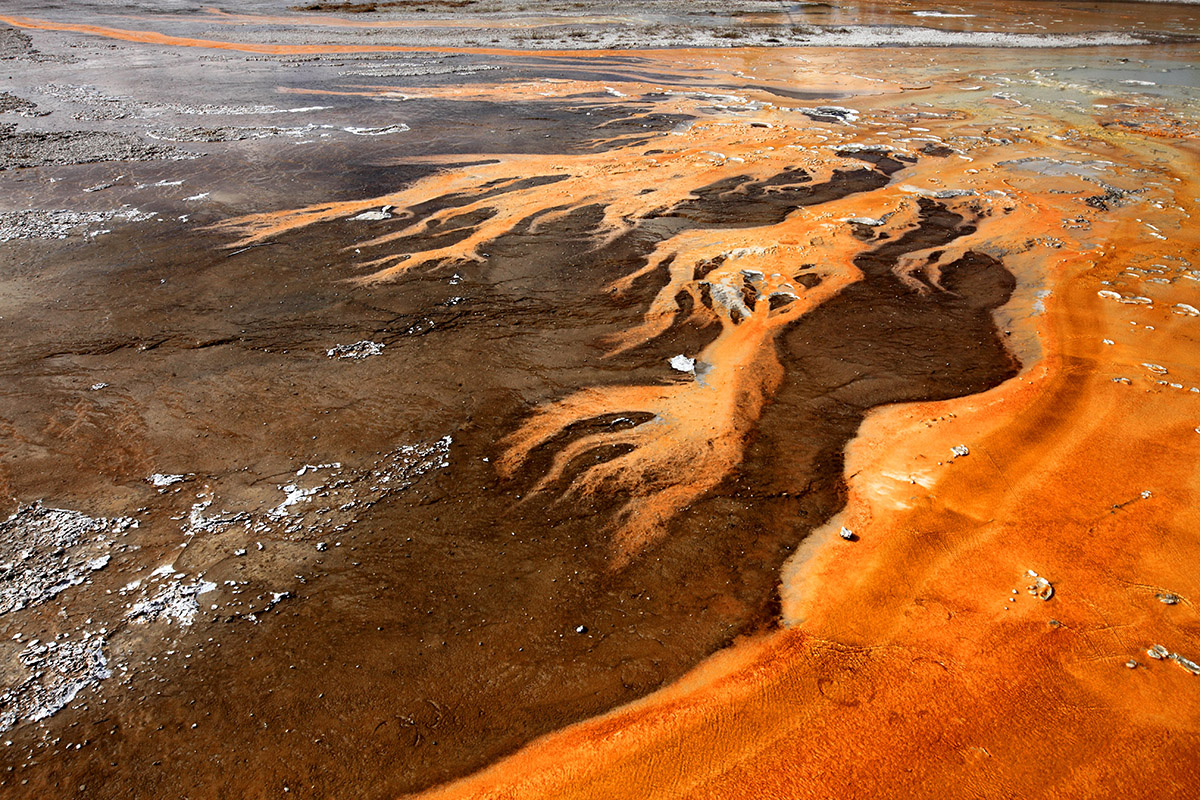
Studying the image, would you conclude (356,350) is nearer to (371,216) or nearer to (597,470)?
(597,470)

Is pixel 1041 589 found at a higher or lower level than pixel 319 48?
lower

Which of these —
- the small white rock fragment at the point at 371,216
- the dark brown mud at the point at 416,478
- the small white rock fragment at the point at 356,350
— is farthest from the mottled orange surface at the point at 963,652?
the small white rock fragment at the point at 371,216

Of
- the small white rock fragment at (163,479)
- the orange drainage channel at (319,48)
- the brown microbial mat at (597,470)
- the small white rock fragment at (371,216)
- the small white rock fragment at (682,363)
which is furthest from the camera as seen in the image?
the orange drainage channel at (319,48)

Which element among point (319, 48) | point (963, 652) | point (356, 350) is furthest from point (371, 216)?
point (319, 48)

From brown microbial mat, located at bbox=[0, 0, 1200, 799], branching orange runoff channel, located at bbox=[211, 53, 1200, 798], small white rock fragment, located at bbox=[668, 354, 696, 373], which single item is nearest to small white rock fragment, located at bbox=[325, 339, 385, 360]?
brown microbial mat, located at bbox=[0, 0, 1200, 799]

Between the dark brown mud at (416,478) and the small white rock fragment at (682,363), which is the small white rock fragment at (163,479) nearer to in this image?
the dark brown mud at (416,478)
